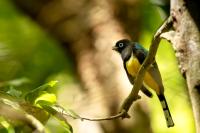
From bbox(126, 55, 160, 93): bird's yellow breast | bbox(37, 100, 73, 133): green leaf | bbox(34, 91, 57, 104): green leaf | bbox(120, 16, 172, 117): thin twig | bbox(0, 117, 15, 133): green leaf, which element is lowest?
bbox(0, 117, 15, 133): green leaf

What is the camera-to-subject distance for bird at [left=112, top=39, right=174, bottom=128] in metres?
2.03

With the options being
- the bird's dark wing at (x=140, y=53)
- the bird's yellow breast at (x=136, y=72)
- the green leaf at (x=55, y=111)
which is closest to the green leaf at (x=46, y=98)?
the green leaf at (x=55, y=111)

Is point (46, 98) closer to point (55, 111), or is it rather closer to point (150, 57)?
point (55, 111)

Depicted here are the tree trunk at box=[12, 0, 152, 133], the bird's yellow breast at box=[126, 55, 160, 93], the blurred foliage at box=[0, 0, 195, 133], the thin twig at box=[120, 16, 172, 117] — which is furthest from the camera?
the blurred foliage at box=[0, 0, 195, 133]

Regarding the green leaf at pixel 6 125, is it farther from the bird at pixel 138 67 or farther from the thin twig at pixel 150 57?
the bird at pixel 138 67

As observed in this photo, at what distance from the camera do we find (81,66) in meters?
4.32

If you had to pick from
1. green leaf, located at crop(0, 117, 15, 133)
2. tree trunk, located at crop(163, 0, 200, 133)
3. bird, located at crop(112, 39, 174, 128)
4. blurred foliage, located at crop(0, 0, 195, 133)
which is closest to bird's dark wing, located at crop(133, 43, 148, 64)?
bird, located at crop(112, 39, 174, 128)

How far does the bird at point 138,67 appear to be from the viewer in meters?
2.03

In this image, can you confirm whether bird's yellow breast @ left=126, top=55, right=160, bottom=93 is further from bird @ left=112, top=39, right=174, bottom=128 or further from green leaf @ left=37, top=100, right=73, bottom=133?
green leaf @ left=37, top=100, right=73, bottom=133

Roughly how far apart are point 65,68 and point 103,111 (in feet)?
3.37

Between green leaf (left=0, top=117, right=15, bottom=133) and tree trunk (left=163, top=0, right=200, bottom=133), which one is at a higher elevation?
tree trunk (left=163, top=0, right=200, bottom=133)

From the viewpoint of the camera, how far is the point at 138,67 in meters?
2.28

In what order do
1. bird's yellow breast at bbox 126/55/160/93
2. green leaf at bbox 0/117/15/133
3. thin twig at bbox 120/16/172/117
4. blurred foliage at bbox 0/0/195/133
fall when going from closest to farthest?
1. green leaf at bbox 0/117/15/133
2. thin twig at bbox 120/16/172/117
3. bird's yellow breast at bbox 126/55/160/93
4. blurred foliage at bbox 0/0/195/133

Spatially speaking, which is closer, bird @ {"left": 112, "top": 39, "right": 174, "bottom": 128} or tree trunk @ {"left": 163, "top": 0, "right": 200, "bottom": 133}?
tree trunk @ {"left": 163, "top": 0, "right": 200, "bottom": 133}
